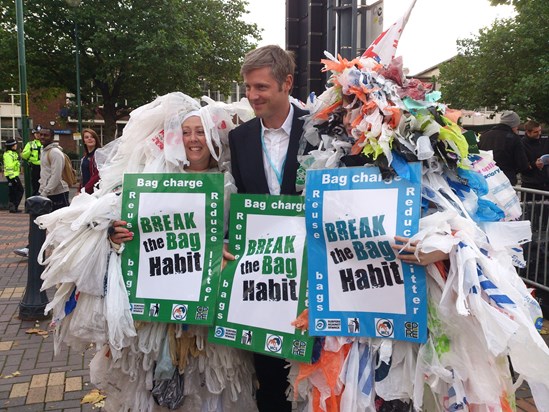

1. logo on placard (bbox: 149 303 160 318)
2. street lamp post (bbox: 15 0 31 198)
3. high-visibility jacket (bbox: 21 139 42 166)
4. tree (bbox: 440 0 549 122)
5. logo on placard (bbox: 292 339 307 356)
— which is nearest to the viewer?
logo on placard (bbox: 292 339 307 356)

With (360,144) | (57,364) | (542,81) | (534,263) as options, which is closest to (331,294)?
(360,144)

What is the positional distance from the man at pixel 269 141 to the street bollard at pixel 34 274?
290cm

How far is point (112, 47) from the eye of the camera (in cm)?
2033

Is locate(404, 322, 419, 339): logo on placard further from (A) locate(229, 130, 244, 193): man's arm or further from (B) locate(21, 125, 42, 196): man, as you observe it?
(B) locate(21, 125, 42, 196): man

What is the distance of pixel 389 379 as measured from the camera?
6.53 feet

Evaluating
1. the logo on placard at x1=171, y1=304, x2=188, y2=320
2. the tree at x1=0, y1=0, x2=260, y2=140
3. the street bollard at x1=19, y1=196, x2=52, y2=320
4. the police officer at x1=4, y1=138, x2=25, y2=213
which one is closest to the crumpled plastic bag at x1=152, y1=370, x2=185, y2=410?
the logo on placard at x1=171, y1=304, x2=188, y2=320

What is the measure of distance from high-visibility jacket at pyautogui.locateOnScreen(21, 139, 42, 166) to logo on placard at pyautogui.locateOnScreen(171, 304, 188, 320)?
8.36 m

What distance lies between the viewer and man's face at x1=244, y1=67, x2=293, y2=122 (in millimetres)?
2418

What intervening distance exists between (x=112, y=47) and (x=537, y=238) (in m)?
19.3

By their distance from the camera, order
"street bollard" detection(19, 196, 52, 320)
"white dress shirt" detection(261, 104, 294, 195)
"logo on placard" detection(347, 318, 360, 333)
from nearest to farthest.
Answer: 1. "logo on placard" detection(347, 318, 360, 333)
2. "white dress shirt" detection(261, 104, 294, 195)
3. "street bollard" detection(19, 196, 52, 320)

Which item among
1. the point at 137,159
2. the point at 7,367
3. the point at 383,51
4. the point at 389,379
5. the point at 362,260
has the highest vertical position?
the point at 383,51

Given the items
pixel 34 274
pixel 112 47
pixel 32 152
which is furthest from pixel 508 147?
pixel 112 47

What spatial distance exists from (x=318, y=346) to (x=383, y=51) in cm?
136

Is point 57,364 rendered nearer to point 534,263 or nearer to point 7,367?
point 7,367
